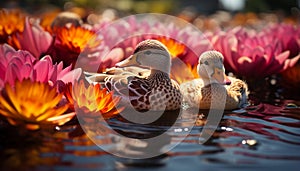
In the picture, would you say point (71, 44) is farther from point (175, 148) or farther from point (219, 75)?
point (175, 148)

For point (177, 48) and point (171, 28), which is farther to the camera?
point (171, 28)

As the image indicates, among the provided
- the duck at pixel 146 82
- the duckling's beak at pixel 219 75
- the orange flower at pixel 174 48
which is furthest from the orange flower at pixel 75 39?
the duckling's beak at pixel 219 75

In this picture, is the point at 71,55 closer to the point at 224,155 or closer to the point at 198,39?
the point at 198,39

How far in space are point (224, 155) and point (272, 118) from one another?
0.82m

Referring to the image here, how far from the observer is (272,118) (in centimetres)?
249

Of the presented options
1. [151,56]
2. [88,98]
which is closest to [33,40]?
[151,56]

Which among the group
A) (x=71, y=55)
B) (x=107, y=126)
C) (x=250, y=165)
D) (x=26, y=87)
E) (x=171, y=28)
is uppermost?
(x=171, y=28)

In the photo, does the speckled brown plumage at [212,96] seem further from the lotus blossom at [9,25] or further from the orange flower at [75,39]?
the lotus blossom at [9,25]

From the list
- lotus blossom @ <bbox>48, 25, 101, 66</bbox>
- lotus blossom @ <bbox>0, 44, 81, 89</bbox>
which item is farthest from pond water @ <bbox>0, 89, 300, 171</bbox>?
lotus blossom @ <bbox>48, 25, 101, 66</bbox>

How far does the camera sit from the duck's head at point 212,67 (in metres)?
2.71

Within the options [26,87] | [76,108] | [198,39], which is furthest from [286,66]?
[26,87]

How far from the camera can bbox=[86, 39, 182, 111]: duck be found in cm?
241

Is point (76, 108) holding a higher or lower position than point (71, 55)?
lower

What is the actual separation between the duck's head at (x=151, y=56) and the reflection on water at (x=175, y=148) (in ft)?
1.40
